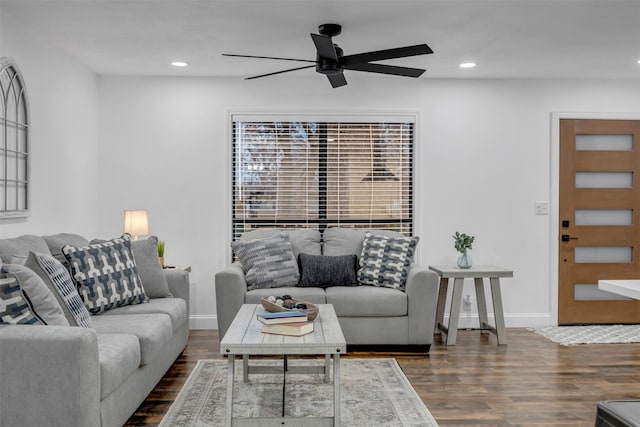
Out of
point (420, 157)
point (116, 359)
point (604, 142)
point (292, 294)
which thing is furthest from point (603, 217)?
point (116, 359)

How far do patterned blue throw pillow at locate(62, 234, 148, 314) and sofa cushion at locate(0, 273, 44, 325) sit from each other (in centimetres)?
100

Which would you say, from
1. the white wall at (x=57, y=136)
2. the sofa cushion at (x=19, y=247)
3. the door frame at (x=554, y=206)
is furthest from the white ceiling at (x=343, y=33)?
the sofa cushion at (x=19, y=247)

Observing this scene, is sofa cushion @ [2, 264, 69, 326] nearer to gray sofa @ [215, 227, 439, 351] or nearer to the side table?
gray sofa @ [215, 227, 439, 351]

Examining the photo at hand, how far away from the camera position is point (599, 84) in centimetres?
561

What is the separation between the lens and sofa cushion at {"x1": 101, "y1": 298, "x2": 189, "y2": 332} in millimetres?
3674

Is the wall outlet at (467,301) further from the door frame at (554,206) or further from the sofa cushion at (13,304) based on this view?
the sofa cushion at (13,304)

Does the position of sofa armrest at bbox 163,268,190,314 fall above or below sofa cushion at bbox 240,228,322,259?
below

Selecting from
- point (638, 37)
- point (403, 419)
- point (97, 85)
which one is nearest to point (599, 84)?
point (638, 37)

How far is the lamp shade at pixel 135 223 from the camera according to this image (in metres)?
5.01

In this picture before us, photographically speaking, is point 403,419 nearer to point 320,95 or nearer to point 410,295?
point 410,295

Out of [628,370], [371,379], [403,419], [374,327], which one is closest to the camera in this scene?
[403,419]

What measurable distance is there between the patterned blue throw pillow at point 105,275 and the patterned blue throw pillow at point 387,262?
6.14 feet

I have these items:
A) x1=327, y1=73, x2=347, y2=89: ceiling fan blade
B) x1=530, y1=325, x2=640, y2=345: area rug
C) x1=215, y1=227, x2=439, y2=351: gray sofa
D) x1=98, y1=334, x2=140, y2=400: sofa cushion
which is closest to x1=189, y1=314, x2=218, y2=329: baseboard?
x1=215, y1=227, x2=439, y2=351: gray sofa

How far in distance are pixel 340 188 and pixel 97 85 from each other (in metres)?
2.55
